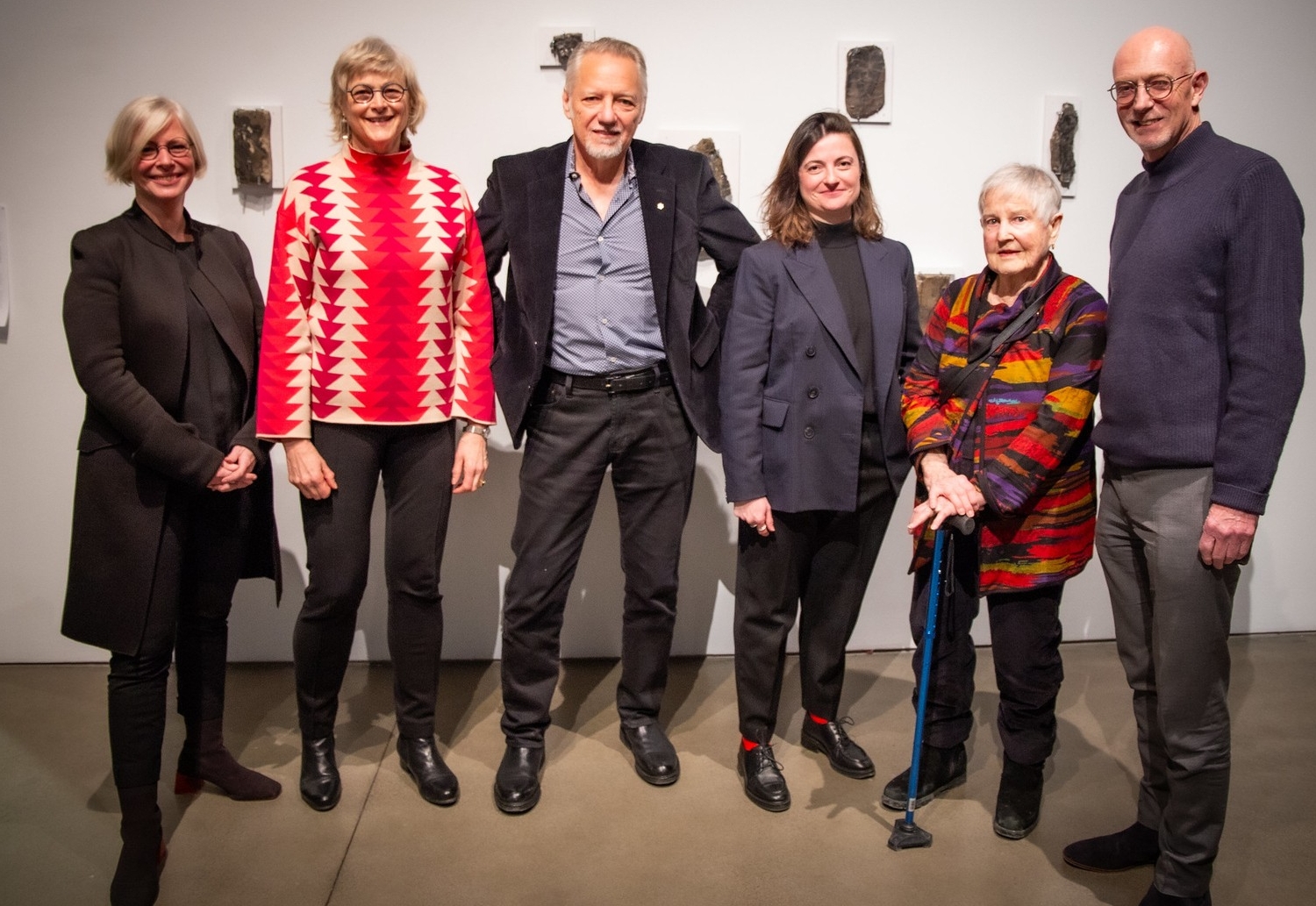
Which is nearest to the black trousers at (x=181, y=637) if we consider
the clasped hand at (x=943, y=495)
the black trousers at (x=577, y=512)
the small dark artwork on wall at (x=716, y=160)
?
the black trousers at (x=577, y=512)

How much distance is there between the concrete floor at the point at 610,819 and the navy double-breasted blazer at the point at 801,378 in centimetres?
77

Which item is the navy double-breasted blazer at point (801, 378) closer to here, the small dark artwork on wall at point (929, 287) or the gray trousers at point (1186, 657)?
the gray trousers at point (1186, 657)

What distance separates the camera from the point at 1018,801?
2451 mm

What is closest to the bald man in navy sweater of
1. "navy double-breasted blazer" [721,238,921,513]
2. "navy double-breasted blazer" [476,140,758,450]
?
"navy double-breasted blazer" [721,238,921,513]

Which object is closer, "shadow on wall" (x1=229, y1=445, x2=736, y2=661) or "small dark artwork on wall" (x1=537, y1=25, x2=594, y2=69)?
"small dark artwork on wall" (x1=537, y1=25, x2=594, y2=69)

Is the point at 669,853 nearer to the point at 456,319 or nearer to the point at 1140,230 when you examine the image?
the point at 456,319

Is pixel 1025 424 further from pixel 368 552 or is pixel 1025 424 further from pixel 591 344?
pixel 368 552

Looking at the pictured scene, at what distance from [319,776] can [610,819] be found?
708 mm

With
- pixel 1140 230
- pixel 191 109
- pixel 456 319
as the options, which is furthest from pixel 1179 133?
pixel 191 109

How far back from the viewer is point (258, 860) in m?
2.33

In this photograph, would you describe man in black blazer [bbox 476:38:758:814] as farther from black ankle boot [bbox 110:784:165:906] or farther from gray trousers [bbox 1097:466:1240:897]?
gray trousers [bbox 1097:466:1240:897]

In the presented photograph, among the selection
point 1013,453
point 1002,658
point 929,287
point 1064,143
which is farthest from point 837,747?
point 1064,143

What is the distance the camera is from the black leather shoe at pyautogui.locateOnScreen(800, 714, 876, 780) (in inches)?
106

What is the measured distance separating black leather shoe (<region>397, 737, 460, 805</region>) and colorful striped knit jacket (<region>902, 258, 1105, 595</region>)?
1.35 m
